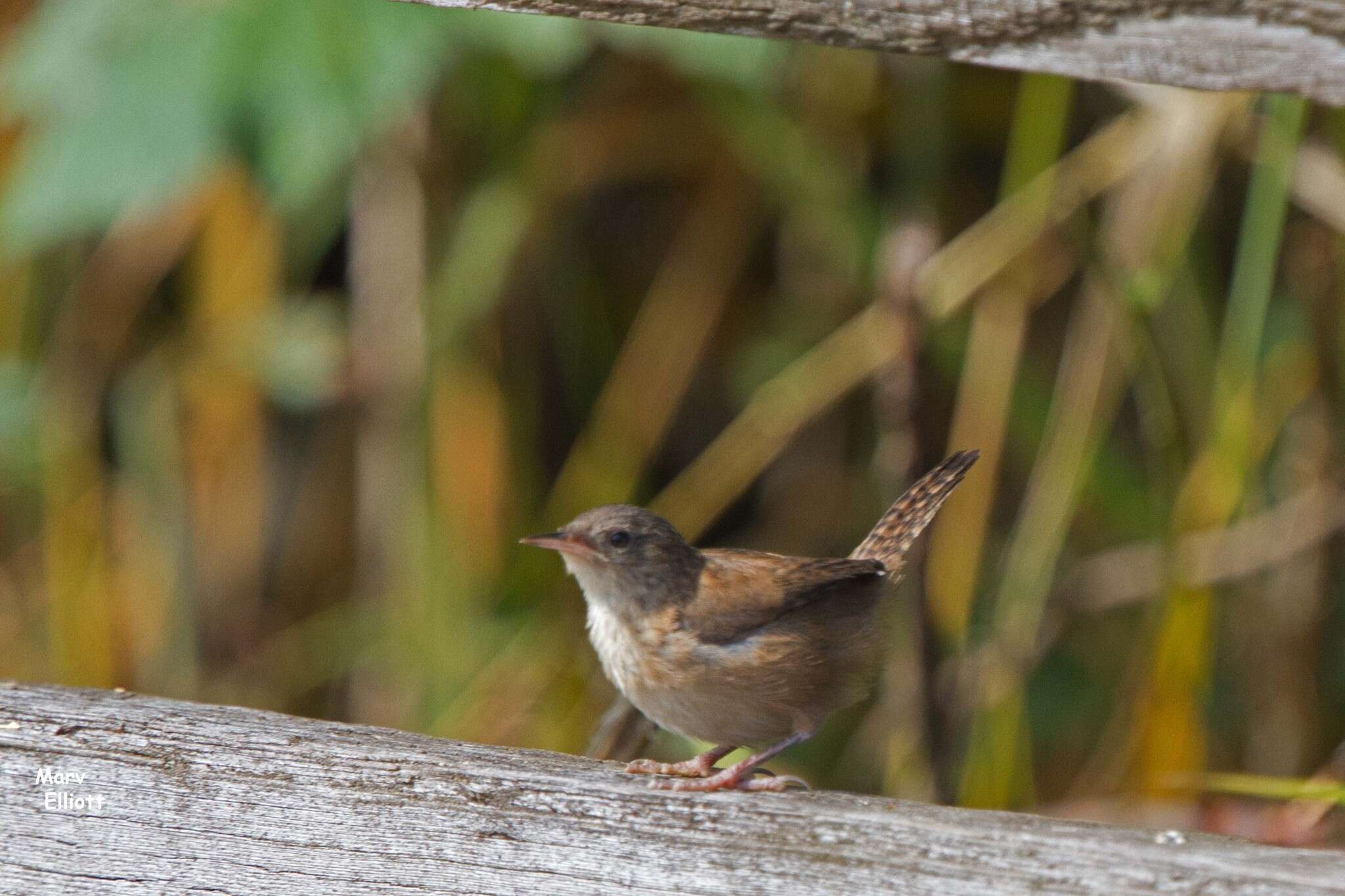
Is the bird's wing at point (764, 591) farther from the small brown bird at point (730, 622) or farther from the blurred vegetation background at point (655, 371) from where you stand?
the blurred vegetation background at point (655, 371)

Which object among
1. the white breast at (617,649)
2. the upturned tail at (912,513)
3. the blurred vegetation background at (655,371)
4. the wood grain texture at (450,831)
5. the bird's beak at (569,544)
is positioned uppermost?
the blurred vegetation background at (655,371)

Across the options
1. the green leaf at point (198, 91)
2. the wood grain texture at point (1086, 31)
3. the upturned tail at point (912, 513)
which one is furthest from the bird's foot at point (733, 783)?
the green leaf at point (198, 91)

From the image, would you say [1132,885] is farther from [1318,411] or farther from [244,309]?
[244,309]

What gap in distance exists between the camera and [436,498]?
4.11 metres

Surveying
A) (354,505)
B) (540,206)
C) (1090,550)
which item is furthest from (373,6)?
(1090,550)

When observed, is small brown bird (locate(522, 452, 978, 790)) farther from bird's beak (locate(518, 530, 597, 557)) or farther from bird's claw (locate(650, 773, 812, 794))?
bird's claw (locate(650, 773, 812, 794))

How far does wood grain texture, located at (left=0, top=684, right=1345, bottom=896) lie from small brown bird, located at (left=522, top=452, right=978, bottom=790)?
16.8 inches

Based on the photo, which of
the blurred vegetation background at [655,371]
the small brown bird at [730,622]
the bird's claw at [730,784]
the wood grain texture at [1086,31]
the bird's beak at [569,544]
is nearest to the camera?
the wood grain texture at [1086,31]

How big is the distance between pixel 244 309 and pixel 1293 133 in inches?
117

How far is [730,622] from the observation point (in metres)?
2.06

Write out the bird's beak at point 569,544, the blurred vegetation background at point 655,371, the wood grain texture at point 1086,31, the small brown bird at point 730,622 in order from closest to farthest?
the wood grain texture at point 1086,31
the small brown bird at point 730,622
the bird's beak at point 569,544
the blurred vegetation background at point 655,371

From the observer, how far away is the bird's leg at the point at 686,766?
155 cm

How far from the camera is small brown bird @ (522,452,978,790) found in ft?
6.54

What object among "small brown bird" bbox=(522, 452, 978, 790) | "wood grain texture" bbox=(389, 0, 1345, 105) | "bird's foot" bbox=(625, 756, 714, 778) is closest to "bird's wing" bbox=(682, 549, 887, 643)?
"small brown bird" bbox=(522, 452, 978, 790)
